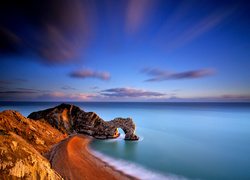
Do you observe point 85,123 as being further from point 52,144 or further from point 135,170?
point 135,170

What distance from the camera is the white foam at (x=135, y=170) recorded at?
25.4ft

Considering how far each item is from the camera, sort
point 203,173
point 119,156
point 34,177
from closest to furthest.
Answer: point 34,177 < point 203,173 < point 119,156

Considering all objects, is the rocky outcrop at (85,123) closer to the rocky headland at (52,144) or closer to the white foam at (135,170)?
the rocky headland at (52,144)

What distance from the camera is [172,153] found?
11289mm

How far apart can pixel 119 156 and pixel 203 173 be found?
6.50 meters

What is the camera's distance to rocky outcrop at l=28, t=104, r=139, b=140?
47.1ft

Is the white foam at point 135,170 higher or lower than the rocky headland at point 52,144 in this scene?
lower

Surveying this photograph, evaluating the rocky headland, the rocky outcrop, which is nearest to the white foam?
the rocky headland

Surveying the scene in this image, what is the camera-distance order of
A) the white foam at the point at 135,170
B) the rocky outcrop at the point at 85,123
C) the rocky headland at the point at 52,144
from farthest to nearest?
the rocky outcrop at the point at 85,123 → the white foam at the point at 135,170 → the rocky headland at the point at 52,144

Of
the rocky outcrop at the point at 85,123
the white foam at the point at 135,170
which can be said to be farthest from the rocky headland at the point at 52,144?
the white foam at the point at 135,170

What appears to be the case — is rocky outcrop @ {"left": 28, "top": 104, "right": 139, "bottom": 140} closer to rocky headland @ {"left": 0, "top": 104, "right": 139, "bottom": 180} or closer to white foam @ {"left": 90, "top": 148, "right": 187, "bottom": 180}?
rocky headland @ {"left": 0, "top": 104, "right": 139, "bottom": 180}

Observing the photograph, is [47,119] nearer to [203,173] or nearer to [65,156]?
[65,156]

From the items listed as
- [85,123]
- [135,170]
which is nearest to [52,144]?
[85,123]

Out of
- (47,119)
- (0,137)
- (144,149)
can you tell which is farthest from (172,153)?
(47,119)
